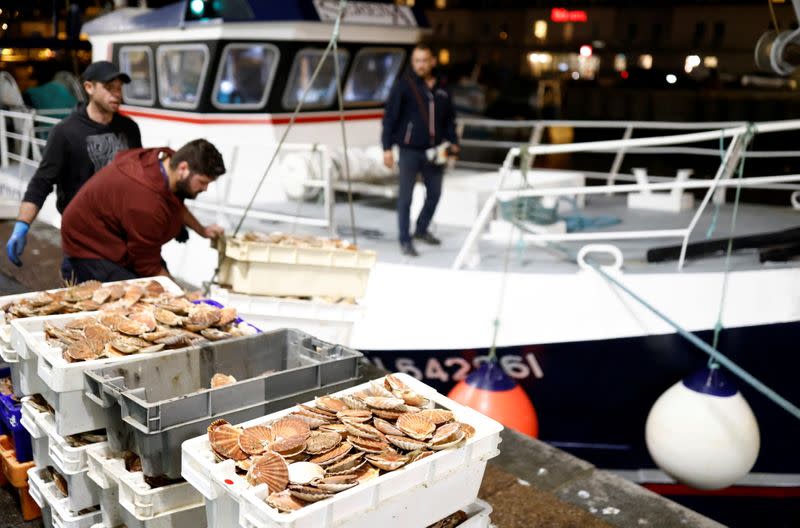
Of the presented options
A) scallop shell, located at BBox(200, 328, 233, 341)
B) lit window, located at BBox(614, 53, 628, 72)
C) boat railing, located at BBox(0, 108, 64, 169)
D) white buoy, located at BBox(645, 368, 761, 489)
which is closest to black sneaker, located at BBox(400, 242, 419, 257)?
white buoy, located at BBox(645, 368, 761, 489)

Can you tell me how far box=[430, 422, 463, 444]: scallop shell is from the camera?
6.89 feet

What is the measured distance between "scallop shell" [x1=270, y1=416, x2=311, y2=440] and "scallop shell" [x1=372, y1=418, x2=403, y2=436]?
0.65 ft

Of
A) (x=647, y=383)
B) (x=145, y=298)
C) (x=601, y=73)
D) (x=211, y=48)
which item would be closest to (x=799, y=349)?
(x=647, y=383)

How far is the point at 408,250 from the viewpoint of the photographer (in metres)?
5.35

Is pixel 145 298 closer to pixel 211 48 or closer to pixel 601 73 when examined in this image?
pixel 211 48

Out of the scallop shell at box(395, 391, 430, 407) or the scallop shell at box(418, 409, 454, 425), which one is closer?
the scallop shell at box(418, 409, 454, 425)

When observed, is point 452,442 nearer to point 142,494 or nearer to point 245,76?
point 142,494

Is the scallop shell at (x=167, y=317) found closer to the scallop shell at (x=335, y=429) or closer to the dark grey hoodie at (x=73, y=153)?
the scallop shell at (x=335, y=429)

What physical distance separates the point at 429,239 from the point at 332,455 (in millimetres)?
3803

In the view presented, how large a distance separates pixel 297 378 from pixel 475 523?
74cm

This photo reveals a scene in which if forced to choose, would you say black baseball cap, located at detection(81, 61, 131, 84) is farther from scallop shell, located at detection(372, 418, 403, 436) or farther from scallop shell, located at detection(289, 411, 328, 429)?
scallop shell, located at detection(372, 418, 403, 436)

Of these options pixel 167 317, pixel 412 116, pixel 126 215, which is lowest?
pixel 167 317

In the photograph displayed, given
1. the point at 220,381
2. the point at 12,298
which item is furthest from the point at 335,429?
the point at 12,298

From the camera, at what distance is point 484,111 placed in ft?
136
